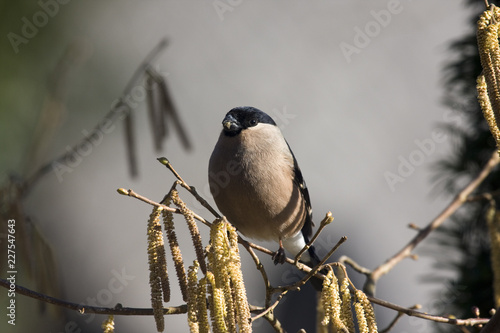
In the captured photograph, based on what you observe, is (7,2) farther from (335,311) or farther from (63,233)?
(335,311)

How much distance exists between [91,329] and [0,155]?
1.12 metres

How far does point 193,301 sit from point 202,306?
15 millimetres

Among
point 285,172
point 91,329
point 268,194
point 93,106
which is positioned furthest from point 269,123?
point 93,106

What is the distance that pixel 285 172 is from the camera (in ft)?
5.22

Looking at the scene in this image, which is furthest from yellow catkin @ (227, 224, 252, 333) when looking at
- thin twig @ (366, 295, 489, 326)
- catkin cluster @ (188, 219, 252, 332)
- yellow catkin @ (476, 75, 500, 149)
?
yellow catkin @ (476, 75, 500, 149)

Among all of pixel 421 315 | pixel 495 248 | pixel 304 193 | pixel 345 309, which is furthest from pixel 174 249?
pixel 304 193

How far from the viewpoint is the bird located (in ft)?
4.82

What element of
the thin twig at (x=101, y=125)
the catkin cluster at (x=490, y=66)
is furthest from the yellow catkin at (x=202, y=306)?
the thin twig at (x=101, y=125)

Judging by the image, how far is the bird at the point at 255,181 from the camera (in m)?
1.47

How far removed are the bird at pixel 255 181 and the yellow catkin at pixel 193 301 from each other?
2.10ft

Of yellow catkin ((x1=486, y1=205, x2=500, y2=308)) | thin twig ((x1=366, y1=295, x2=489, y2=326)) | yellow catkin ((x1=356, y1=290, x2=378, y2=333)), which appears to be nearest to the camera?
yellow catkin ((x1=356, y1=290, x2=378, y2=333))

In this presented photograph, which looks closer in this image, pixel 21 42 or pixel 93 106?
pixel 21 42

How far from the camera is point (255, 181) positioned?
4.87 ft

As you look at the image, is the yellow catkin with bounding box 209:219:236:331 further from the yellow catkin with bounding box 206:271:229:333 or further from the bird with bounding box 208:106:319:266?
the bird with bounding box 208:106:319:266
